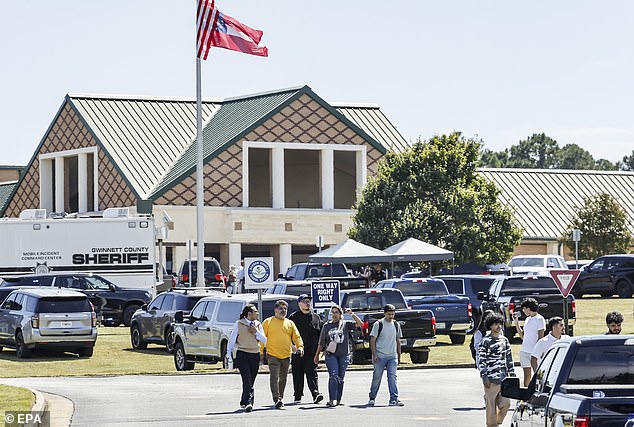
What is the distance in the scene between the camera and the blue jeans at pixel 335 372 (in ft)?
74.1

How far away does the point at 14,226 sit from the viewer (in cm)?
4775

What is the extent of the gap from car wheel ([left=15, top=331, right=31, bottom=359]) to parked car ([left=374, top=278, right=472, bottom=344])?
8.62 m

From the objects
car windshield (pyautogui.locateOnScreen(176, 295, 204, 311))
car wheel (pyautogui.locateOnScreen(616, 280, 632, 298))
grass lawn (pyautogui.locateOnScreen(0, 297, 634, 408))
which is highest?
car windshield (pyautogui.locateOnScreen(176, 295, 204, 311))

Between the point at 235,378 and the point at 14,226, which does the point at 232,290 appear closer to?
the point at 14,226

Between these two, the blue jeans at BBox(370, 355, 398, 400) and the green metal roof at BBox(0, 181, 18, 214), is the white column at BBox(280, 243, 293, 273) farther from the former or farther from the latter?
the blue jeans at BBox(370, 355, 398, 400)

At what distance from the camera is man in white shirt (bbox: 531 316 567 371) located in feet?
62.9

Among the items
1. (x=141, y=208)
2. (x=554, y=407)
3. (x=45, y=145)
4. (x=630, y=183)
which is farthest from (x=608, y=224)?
(x=554, y=407)

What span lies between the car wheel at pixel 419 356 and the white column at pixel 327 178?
4160 cm

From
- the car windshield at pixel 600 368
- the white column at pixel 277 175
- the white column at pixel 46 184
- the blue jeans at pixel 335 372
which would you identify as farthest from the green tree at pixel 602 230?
the car windshield at pixel 600 368

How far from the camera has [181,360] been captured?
31656 mm

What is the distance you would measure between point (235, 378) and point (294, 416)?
27.3ft

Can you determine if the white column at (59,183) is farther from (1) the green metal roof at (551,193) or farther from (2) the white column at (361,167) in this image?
(1) the green metal roof at (551,193)

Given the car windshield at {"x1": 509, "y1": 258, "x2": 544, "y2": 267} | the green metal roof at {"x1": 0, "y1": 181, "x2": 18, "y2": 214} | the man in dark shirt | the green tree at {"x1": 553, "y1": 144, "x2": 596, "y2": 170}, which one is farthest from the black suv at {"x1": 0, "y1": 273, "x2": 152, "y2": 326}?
the green tree at {"x1": 553, "y1": 144, "x2": 596, "y2": 170}

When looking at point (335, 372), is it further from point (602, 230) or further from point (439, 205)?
point (602, 230)
